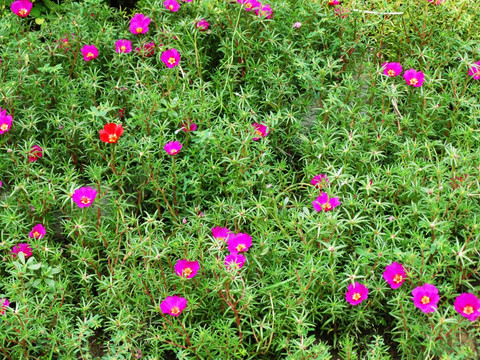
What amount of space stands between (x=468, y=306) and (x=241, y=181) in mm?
1310

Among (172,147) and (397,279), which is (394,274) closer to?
(397,279)

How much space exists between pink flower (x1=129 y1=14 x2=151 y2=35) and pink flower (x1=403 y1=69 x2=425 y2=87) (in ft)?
5.63

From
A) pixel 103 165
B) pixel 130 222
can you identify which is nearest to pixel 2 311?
pixel 130 222

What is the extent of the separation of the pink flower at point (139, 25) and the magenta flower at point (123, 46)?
10cm

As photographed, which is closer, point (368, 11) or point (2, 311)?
point (2, 311)

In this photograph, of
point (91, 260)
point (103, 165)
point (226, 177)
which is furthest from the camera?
point (103, 165)

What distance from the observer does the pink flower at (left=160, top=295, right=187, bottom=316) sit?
2695 mm

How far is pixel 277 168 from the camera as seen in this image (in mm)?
3414

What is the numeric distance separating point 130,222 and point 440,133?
1.99m

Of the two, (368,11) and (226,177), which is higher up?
(368,11)

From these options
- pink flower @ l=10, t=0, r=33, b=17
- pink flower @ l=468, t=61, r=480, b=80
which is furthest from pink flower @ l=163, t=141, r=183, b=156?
pink flower @ l=468, t=61, r=480, b=80

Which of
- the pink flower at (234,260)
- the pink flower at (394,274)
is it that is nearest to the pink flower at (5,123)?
the pink flower at (234,260)

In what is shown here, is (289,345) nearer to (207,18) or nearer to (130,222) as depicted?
(130,222)

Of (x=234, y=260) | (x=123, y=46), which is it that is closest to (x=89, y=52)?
(x=123, y=46)
